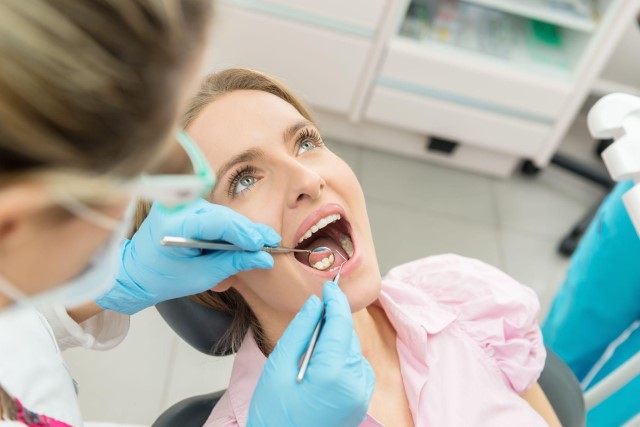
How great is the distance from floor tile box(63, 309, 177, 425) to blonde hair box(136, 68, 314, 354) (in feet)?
0.63

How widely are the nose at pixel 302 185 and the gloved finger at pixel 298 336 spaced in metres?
0.20

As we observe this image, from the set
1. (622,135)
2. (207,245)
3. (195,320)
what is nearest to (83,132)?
(207,245)

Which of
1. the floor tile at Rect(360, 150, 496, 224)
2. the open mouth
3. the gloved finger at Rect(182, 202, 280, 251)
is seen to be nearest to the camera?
the gloved finger at Rect(182, 202, 280, 251)

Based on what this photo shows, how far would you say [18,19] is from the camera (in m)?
0.40

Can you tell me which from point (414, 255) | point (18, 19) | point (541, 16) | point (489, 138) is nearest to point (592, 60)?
point (541, 16)

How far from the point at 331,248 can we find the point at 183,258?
0.31 metres

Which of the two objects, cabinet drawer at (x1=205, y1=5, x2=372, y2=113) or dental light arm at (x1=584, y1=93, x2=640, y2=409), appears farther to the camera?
cabinet drawer at (x1=205, y1=5, x2=372, y2=113)

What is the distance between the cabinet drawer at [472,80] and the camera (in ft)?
7.84

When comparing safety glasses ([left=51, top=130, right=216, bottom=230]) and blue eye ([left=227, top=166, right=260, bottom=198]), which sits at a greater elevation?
safety glasses ([left=51, top=130, right=216, bottom=230])

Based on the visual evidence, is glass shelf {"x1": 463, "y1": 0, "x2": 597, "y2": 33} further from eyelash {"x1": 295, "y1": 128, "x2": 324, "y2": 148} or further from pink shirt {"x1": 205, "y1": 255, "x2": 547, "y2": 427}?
eyelash {"x1": 295, "y1": 128, "x2": 324, "y2": 148}

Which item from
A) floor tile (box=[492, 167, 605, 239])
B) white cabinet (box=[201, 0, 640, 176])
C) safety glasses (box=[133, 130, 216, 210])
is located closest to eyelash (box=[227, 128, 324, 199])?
safety glasses (box=[133, 130, 216, 210])

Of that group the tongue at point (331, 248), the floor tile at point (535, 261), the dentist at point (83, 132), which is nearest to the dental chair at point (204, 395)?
the tongue at point (331, 248)

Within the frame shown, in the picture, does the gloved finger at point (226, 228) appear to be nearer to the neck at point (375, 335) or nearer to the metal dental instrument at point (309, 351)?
the metal dental instrument at point (309, 351)

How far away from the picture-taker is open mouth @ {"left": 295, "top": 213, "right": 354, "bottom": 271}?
1110mm
